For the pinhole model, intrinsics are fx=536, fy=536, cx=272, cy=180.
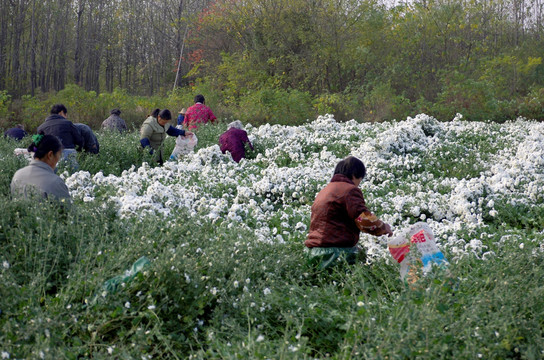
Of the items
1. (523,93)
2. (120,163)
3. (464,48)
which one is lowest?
(120,163)

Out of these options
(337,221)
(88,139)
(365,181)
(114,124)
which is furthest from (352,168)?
(114,124)

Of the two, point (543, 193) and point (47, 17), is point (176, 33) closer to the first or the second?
point (47, 17)

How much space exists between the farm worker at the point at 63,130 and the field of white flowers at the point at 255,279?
69 cm

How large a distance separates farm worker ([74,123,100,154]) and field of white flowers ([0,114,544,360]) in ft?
4.98

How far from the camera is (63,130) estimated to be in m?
9.40

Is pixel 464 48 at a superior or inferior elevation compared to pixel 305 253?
superior

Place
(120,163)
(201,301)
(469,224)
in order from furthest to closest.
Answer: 1. (120,163)
2. (469,224)
3. (201,301)

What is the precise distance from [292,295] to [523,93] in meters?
22.3

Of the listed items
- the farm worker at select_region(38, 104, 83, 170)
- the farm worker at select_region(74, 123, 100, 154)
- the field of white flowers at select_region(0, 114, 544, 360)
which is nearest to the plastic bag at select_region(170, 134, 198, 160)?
the farm worker at select_region(74, 123, 100, 154)

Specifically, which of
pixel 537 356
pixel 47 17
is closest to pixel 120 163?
pixel 537 356

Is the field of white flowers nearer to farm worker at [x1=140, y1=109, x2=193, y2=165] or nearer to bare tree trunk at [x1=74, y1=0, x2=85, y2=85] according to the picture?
farm worker at [x1=140, y1=109, x2=193, y2=165]

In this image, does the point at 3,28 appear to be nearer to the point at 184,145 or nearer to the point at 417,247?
the point at 184,145

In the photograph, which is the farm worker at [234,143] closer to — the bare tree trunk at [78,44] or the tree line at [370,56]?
the tree line at [370,56]

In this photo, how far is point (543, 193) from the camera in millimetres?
8281
